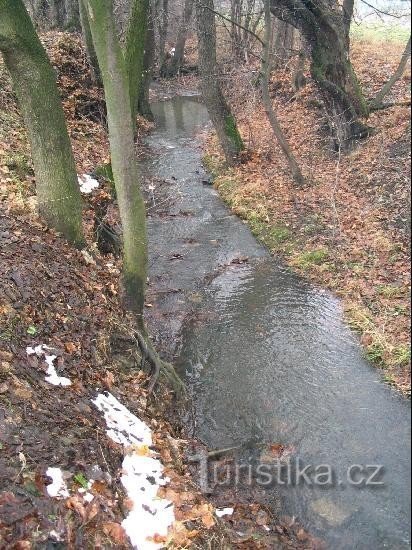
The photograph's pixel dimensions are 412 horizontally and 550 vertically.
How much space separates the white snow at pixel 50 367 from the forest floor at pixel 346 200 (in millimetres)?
3139

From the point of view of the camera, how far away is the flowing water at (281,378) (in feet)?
13.0

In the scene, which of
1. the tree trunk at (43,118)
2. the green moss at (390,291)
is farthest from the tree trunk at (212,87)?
the green moss at (390,291)

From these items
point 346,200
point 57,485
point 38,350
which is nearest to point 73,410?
point 38,350

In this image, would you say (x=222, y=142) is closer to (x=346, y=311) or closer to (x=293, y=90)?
(x=293, y=90)

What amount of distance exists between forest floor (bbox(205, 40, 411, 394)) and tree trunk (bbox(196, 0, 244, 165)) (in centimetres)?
57

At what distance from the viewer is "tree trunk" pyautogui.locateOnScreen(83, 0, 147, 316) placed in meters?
6.16

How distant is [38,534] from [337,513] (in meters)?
3.00

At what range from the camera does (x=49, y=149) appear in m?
7.75

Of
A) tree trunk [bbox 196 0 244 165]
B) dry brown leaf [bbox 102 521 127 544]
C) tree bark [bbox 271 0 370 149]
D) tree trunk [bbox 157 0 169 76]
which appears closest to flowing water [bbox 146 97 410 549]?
dry brown leaf [bbox 102 521 127 544]

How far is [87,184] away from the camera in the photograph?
10.6 m

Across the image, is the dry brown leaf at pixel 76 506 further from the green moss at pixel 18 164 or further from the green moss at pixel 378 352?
the green moss at pixel 18 164

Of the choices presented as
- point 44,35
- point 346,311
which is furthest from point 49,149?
point 44,35

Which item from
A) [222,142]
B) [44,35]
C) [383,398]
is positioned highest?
[44,35]

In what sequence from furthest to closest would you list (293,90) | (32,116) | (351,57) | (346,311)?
(293,90) < (351,57) < (32,116) < (346,311)
